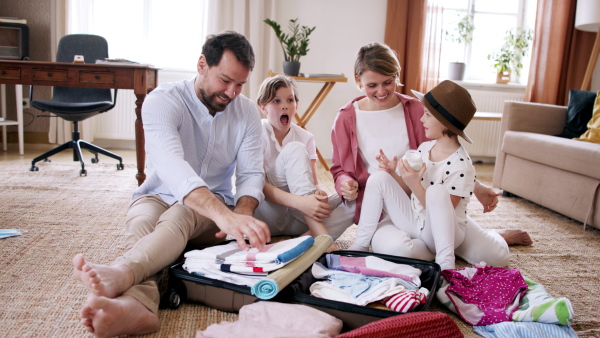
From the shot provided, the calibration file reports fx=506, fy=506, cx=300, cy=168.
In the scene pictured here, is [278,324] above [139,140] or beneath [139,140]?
beneath

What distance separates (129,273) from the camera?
3.88ft

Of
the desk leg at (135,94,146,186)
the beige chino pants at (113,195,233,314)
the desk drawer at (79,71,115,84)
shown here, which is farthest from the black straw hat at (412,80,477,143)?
the desk drawer at (79,71,115,84)

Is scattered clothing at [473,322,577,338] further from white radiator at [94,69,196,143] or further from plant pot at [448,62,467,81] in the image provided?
white radiator at [94,69,196,143]

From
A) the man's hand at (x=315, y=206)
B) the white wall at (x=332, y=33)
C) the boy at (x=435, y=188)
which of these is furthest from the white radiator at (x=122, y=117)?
the boy at (x=435, y=188)

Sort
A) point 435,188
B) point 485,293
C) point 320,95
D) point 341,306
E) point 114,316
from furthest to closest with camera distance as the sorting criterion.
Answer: point 320,95 < point 435,188 < point 485,293 < point 341,306 < point 114,316

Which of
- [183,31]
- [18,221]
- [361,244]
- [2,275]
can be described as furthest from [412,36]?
[2,275]

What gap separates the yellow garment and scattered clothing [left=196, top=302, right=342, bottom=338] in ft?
7.43

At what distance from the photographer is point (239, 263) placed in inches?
51.9

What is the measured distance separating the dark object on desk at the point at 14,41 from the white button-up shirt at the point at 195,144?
2947mm

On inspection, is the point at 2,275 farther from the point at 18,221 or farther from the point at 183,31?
the point at 183,31

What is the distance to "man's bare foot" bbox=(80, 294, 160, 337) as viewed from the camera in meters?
1.05

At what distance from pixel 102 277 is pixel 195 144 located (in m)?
0.68

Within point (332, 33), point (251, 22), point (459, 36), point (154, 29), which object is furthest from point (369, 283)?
point (459, 36)

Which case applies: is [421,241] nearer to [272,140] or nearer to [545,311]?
[545,311]
